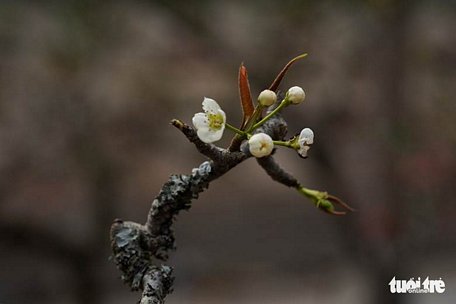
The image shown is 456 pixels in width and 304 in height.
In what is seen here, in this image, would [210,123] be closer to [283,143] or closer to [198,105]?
[283,143]

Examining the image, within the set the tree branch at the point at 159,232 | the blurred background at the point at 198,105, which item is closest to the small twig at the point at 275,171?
the tree branch at the point at 159,232

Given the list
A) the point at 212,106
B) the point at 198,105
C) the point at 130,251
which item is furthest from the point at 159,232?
the point at 198,105

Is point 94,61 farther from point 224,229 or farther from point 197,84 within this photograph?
point 224,229

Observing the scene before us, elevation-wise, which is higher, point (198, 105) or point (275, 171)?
point (198, 105)

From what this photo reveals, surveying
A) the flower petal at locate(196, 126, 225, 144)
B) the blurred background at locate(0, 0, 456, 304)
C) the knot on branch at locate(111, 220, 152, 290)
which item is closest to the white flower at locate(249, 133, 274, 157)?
the flower petal at locate(196, 126, 225, 144)

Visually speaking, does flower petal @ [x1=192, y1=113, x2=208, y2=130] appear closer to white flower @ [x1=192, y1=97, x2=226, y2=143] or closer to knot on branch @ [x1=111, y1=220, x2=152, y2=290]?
white flower @ [x1=192, y1=97, x2=226, y2=143]

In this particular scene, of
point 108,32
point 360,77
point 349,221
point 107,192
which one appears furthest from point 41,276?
point 360,77

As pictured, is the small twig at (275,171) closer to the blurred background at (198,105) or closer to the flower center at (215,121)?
the flower center at (215,121)
